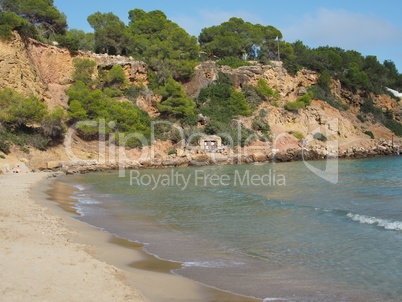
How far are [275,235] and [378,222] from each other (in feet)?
8.77

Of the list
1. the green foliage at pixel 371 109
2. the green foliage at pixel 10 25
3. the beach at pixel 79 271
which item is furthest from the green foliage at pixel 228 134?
the beach at pixel 79 271

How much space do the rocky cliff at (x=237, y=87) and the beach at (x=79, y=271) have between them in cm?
2006

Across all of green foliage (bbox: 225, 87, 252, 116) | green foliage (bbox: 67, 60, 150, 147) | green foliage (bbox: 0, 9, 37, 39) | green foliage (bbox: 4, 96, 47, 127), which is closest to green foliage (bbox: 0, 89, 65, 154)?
green foliage (bbox: 4, 96, 47, 127)

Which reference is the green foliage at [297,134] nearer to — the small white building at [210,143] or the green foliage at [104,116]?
the small white building at [210,143]

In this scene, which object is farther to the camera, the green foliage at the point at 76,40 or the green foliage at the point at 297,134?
the green foliage at the point at 297,134

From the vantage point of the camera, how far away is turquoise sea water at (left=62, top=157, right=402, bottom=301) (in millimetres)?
4707

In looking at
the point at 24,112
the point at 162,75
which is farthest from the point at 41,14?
the point at 24,112

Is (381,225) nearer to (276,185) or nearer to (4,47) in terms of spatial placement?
(276,185)

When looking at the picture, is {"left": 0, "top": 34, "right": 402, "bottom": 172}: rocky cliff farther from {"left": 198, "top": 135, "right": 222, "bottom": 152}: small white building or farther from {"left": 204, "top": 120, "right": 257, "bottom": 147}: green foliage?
{"left": 198, "top": 135, "right": 222, "bottom": 152}: small white building

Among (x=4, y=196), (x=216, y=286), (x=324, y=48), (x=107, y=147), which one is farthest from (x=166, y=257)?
(x=324, y=48)

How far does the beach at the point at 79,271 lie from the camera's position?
3629 millimetres

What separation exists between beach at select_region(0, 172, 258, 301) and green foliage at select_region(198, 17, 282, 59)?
47635 mm

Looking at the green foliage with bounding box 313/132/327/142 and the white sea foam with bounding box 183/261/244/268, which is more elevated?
the green foliage with bounding box 313/132/327/142

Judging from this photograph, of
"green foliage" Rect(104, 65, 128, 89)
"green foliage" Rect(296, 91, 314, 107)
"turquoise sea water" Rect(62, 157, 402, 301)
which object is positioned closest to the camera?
"turquoise sea water" Rect(62, 157, 402, 301)
